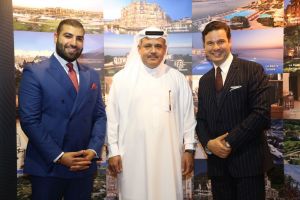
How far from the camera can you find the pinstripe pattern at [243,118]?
2.62 meters

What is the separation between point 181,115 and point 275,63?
1.41m

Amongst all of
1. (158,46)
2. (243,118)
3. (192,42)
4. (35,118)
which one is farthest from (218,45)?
(35,118)

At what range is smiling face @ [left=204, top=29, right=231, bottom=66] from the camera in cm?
284

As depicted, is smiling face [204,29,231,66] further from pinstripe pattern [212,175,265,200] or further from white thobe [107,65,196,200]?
pinstripe pattern [212,175,265,200]

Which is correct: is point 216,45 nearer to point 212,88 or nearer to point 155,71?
point 212,88

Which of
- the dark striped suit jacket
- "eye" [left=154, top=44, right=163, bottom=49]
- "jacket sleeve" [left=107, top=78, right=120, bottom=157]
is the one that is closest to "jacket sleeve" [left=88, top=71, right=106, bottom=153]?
"jacket sleeve" [left=107, top=78, right=120, bottom=157]

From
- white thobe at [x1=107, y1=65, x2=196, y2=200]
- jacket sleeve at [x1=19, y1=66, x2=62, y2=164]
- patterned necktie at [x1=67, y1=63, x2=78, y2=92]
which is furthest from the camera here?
white thobe at [x1=107, y1=65, x2=196, y2=200]

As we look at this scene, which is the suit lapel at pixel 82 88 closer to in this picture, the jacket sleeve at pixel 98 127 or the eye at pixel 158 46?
the jacket sleeve at pixel 98 127

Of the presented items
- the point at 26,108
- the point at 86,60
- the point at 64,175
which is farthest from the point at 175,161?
the point at 86,60

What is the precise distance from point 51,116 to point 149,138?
0.86 m

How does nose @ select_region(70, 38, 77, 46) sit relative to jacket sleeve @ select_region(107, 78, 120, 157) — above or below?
above

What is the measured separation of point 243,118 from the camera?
2730mm

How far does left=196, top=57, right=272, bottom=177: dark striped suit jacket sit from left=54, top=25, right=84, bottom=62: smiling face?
1.17 metres

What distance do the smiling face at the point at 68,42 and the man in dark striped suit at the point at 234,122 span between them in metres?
1.08
